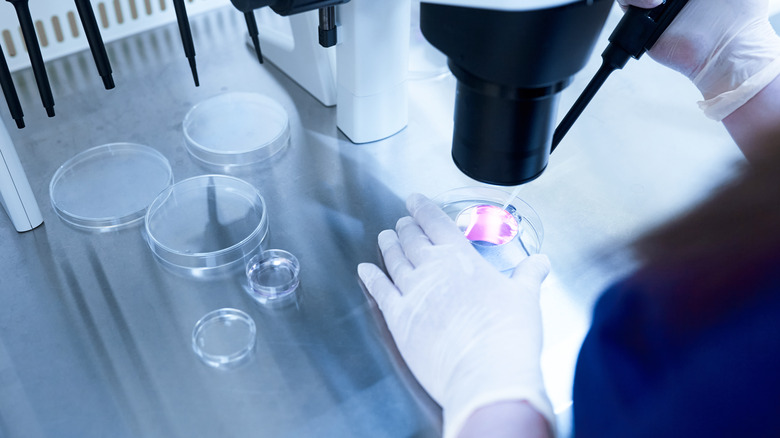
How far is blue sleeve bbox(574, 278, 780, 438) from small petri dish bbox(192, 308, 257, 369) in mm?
449

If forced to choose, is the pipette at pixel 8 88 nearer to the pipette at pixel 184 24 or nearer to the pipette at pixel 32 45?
the pipette at pixel 32 45

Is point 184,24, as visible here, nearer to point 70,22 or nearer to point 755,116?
point 70,22

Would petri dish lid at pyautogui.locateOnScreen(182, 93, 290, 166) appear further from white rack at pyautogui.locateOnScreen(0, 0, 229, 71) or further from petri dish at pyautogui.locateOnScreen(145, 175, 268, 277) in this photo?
white rack at pyautogui.locateOnScreen(0, 0, 229, 71)

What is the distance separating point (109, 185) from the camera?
117 centimetres

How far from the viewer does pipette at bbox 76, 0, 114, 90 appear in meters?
0.87

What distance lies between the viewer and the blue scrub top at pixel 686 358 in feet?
2.10

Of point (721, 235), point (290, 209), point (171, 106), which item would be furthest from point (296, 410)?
point (171, 106)

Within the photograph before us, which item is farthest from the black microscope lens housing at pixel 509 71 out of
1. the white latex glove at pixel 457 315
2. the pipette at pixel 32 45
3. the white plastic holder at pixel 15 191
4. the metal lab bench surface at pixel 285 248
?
the white plastic holder at pixel 15 191

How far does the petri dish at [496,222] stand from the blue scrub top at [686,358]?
28 centimetres

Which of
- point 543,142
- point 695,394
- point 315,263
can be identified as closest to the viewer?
point 695,394

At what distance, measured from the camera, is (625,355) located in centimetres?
75

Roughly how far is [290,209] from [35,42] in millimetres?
450

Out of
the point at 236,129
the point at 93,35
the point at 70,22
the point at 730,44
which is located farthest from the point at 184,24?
the point at 730,44

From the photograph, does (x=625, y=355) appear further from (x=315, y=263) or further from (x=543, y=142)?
(x=315, y=263)
